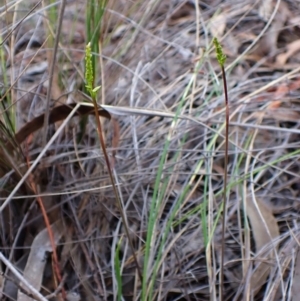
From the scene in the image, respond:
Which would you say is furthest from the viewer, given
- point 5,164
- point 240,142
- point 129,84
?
point 129,84

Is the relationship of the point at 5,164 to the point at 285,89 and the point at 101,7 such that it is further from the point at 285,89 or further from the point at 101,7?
the point at 285,89

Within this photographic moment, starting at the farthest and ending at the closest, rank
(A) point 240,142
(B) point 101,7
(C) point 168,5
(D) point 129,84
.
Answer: (C) point 168,5 → (D) point 129,84 → (A) point 240,142 → (B) point 101,7

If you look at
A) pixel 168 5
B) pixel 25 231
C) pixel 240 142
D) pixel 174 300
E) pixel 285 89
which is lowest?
pixel 174 300

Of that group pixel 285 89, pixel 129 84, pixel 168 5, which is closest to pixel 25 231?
pixel 129 84

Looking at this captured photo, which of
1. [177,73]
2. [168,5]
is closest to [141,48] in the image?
[177,73]

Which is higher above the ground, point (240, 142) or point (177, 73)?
point (177, 73)

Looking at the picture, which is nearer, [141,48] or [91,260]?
[91,260]
